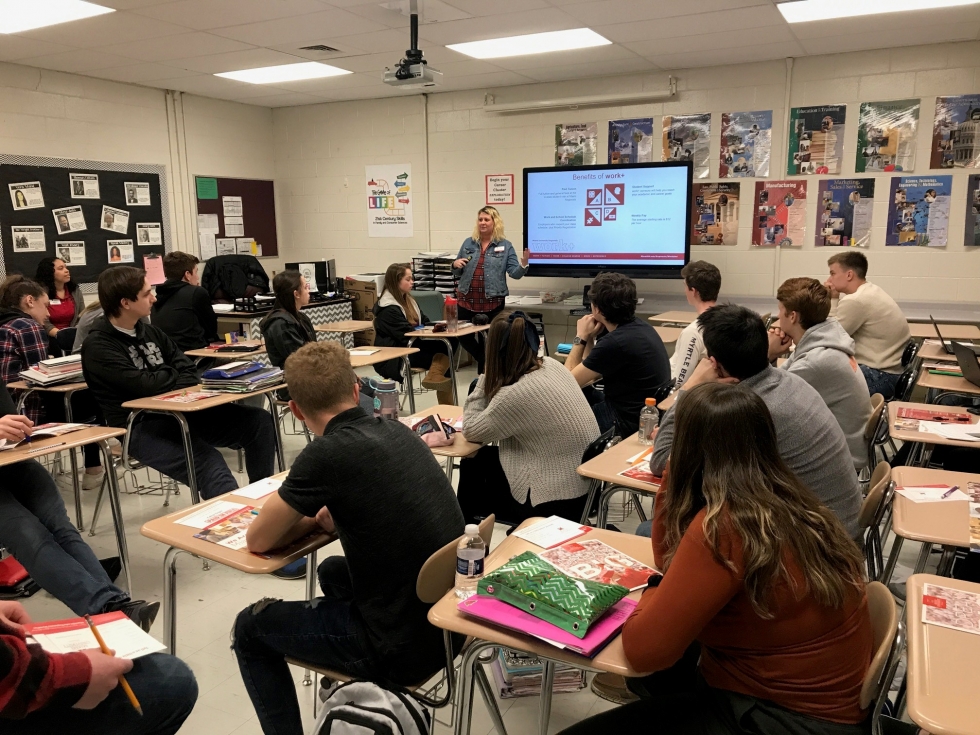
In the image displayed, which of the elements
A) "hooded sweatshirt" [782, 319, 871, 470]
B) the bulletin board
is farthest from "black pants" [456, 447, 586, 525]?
the bulletin board

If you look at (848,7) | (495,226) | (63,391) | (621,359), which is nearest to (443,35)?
(495,226)

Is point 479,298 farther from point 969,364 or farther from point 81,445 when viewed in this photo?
point 81,445

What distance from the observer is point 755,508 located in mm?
1377

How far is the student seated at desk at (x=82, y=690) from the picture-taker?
1378 millimetres

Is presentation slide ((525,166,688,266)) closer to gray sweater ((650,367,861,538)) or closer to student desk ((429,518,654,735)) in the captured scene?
gray sweater ((650,367,861,538))

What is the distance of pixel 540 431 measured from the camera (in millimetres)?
2711

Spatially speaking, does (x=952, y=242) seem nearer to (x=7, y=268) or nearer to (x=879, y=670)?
(x=879, y=670)

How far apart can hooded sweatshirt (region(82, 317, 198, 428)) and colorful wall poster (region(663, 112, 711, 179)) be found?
4.73 meters

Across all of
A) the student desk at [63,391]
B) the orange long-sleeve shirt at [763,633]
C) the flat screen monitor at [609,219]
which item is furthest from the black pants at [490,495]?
the flat screen monitor at [609,219]

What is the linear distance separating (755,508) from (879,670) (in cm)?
37

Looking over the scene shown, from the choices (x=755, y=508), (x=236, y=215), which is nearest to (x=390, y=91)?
(x=236, y=215)

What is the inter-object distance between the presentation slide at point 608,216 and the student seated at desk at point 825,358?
A: 3285 mm

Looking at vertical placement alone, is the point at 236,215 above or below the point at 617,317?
above

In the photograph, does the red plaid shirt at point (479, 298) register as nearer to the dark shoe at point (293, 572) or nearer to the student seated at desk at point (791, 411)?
the dark shoe at point (293, 572)
